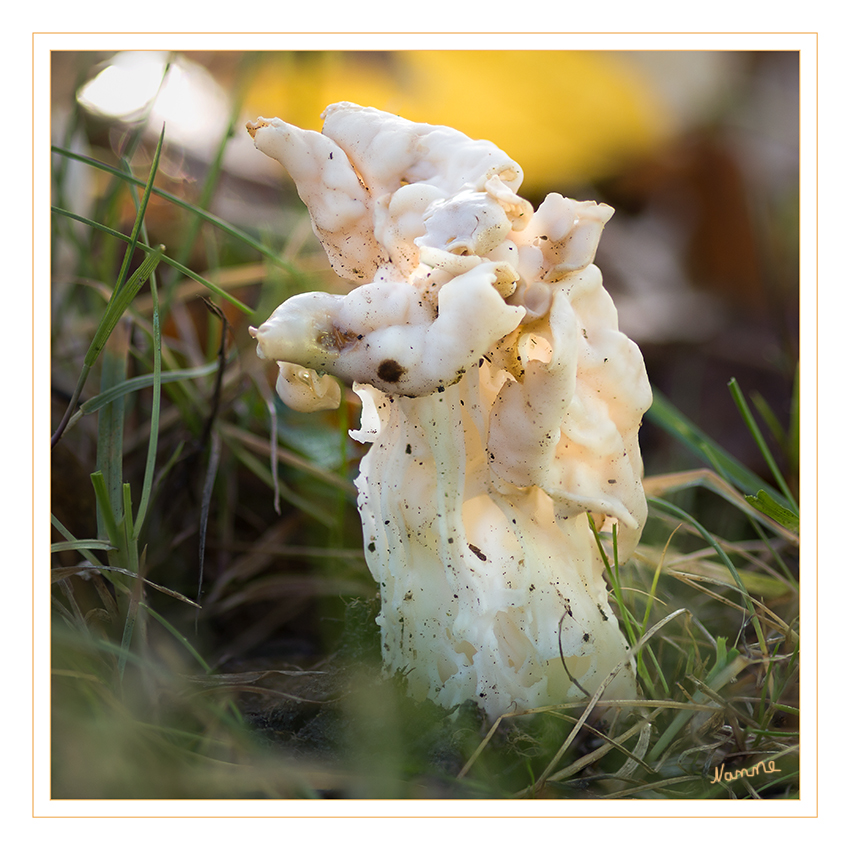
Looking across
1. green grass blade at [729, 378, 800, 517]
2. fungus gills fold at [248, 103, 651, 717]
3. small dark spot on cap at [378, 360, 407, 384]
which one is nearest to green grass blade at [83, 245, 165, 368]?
fungus gills fold at [248, 103, 651, 717]

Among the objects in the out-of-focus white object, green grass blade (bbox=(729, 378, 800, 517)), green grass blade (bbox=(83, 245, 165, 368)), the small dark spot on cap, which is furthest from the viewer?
the out-of-focus white object

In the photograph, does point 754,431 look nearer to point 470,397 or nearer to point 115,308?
point 470,397

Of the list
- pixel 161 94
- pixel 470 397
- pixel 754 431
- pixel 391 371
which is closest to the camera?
pixel 391 371

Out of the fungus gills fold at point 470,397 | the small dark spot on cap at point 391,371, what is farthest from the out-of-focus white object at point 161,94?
the small dark spot on cap at point 391,371

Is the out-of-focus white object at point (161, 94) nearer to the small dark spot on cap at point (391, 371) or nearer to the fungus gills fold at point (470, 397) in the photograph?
the fungus gills fold at point (470, 397)

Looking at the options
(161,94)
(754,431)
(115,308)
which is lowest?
(754,431)

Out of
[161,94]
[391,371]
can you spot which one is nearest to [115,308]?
[391,371]

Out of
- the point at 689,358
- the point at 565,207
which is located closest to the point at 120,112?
the point at 565,207

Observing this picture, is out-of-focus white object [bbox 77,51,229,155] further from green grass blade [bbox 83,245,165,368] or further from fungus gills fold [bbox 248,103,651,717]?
fungus gills fold [bbox 248,103,651,717]
